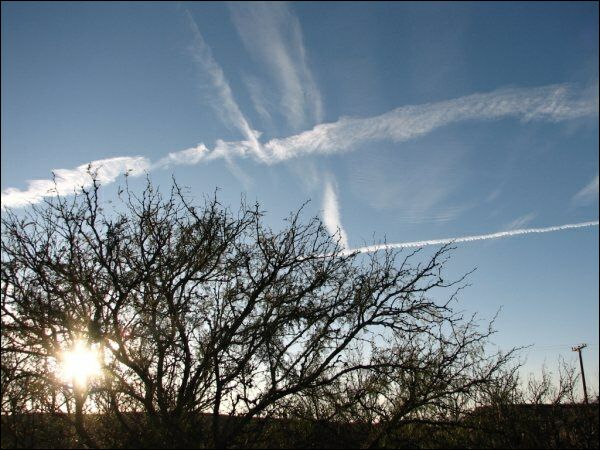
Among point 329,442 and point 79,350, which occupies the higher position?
point 79,350

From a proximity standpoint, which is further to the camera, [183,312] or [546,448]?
[546,448]

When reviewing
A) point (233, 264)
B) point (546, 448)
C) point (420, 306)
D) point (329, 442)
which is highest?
point (233, 264)

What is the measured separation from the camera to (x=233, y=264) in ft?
36.5

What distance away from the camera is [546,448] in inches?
436

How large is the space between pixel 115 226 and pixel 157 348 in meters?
3.23

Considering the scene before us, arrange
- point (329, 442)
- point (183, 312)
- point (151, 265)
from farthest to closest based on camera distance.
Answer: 1. point (151, 265)
2. point (183, 312)
3. point (329, 442)

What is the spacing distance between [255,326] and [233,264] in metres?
1.96

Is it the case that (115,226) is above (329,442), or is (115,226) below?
above

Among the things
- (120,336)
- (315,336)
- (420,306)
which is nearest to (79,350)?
(120,336)

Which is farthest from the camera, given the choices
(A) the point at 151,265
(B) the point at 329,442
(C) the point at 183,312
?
(A) the point at 151,265

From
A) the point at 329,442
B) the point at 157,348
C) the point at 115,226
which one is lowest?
the point at 329,442

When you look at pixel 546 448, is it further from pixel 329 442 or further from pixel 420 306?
pixel 329 442

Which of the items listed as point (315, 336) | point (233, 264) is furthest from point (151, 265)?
point (315, 336)

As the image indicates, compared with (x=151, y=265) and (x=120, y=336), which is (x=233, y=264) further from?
(x=120, y=336)
